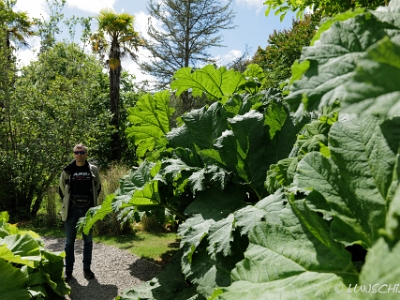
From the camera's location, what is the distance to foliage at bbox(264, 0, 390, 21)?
2.11 metres

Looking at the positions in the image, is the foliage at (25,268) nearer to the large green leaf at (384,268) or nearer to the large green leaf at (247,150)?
the large green leaf at (247,150)

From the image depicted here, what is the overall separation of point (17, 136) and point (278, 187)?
9.87 meters

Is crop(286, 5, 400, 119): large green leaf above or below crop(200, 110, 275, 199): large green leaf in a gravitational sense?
above

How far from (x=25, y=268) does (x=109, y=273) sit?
2.23 m

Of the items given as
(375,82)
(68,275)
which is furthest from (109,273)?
(375,82)

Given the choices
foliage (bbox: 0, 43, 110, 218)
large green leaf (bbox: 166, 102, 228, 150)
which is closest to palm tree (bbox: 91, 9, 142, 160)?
foliage (bbox: 0, 43, 110, 218)

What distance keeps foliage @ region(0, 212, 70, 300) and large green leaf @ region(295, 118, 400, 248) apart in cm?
256

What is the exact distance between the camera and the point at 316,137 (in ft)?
3.81

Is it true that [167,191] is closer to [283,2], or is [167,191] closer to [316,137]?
[316,137]

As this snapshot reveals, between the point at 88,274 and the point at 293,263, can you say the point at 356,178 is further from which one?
the point at 88,274

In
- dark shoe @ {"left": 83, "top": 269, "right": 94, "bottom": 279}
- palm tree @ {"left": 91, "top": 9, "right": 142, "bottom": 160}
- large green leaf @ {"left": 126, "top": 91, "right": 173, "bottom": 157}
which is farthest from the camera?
palm tree @ {"left": 91, "top": 9, "right": 142, "bottom": 160}

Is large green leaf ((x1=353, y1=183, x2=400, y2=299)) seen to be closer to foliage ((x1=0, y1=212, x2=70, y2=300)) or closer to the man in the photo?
foliage ((x1=0, y1=212, x2=70, y2=300))

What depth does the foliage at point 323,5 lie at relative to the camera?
Result: 2105mm

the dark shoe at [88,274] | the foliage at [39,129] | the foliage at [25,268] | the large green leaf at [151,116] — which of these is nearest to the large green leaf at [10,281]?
the foliage at [25,268]
